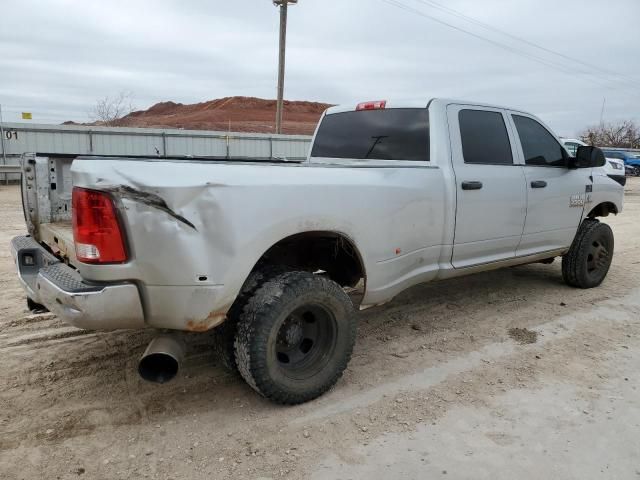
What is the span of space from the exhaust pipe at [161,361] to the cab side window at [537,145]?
359 centimetres

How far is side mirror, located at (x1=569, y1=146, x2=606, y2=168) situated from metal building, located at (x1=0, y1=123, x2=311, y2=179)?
454 inches

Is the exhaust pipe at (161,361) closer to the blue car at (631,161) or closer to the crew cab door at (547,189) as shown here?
the crew cab door at (547,189)

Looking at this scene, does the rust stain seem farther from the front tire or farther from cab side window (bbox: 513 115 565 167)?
cab side window (bbox: 513 115 565 167)

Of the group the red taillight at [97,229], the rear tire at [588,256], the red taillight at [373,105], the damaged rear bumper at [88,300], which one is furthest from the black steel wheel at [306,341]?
the rear tire at [588,256]

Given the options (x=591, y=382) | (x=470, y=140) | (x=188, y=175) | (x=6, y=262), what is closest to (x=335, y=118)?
(x=470, y=140)

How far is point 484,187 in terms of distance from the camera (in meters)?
4.30

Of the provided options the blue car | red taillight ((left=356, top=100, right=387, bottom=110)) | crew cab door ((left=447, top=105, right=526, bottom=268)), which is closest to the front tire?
crew cab door ((left=447, top=105, right=526, bottom=268))

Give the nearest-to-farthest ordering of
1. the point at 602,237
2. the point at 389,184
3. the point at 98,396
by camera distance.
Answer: the point at 98,396 < the point at 389,184 < the point at 602,237

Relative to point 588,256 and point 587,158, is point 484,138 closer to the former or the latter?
point 587,158

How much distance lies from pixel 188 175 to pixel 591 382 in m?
2.99

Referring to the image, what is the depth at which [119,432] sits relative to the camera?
9.64 feet

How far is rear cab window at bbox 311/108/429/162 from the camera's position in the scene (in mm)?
4262

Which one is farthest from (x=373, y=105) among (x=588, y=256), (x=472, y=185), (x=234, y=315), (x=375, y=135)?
(x=588, y=256)

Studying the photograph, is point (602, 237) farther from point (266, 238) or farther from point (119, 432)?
point (119, 432)
